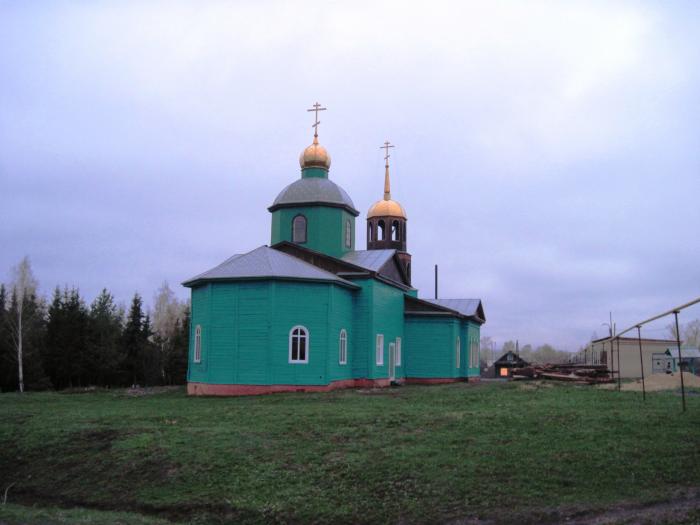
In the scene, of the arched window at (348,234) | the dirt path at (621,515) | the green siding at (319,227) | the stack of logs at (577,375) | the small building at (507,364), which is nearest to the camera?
the dirt path at (621,515)

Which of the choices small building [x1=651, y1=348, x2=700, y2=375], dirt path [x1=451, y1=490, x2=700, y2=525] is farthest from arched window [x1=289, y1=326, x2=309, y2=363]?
small building [x1=651, y1=348, x2=700, y2=375]

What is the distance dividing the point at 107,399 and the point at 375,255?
41.0 feet

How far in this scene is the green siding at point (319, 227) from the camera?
30266 millimetres

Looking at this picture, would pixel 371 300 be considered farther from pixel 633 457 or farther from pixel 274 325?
pixel 633 457

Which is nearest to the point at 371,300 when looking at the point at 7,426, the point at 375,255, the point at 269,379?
the point at 375,255

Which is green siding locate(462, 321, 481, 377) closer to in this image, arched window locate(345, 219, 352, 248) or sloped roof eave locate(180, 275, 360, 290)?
arched window locate(345, 219, 352, 248)

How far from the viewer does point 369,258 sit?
1185 inches

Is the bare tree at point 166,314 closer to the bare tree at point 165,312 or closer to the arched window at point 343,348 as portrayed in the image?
the bare tree at point 165,312

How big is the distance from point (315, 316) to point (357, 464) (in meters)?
12.6

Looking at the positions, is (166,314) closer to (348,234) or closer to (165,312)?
(165,312)

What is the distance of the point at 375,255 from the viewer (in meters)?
30.5

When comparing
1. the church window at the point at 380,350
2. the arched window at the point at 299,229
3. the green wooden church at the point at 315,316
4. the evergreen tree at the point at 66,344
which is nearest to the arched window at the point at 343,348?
the green wooden church at the point at 315,316

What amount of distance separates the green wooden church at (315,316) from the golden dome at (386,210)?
268 inches

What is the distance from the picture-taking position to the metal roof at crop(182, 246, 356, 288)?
933 inches
